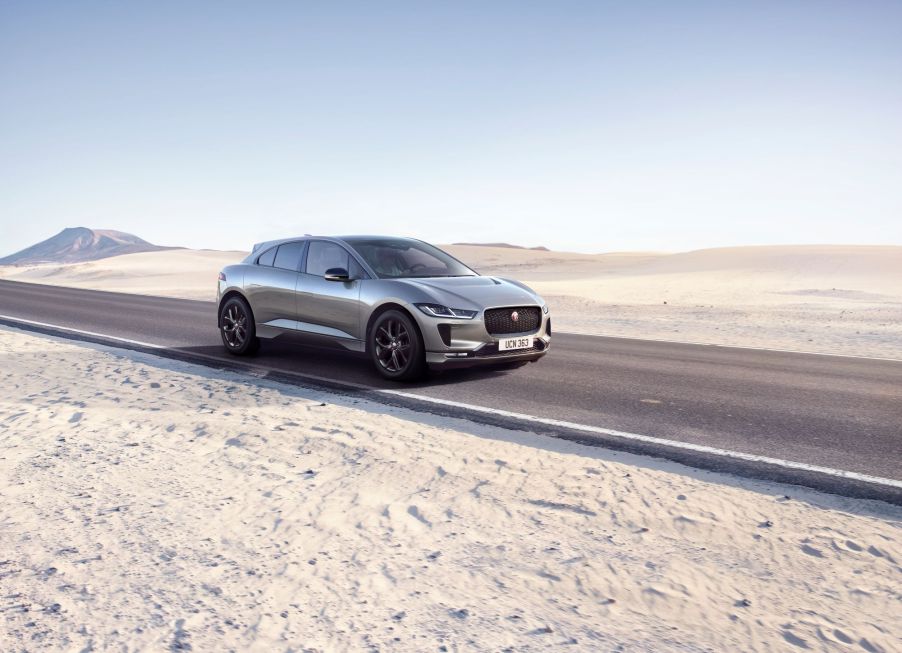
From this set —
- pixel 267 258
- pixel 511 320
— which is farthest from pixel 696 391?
pixel 267 258

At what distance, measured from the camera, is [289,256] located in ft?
32.2

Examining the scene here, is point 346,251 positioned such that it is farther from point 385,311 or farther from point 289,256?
point 385,311

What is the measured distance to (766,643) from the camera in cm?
292

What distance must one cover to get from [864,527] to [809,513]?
0.29 meters

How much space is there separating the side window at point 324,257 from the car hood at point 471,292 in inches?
43.8

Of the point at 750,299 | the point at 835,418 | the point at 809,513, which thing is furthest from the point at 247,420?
the point at 750,299

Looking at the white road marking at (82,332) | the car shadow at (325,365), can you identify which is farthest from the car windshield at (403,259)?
the white road marking at (82,332)

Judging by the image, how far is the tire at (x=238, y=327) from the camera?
10.1 meters

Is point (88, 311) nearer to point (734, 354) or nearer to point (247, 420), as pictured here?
point (247, 420)

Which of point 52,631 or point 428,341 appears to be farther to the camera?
point 428,341

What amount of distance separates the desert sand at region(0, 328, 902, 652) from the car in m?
2.04

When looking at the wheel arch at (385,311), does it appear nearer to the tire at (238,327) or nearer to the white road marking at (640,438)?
the white road marking at (640,438)

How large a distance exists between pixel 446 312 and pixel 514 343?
0.89 meters

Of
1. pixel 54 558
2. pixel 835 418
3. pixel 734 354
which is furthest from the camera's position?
pixel 734 354
